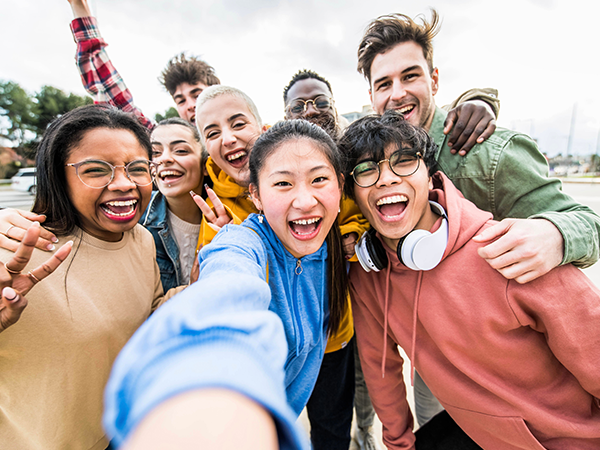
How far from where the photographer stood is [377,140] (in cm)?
139

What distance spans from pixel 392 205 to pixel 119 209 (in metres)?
1.52

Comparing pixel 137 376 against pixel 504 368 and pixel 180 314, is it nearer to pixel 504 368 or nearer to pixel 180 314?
pixel 180 314

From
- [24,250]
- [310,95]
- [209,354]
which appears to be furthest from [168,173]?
[209,354]

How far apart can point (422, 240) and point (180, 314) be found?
1.03m

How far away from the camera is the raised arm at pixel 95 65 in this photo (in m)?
3.05

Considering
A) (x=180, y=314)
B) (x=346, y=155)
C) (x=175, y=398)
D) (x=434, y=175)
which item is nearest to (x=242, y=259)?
(x=180, y=314)

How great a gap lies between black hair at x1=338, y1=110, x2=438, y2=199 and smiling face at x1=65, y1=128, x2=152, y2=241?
1229 millimetres

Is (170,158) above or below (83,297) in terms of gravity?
above

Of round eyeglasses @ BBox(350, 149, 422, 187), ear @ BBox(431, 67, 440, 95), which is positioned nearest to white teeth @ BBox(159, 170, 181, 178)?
round eyeglasses @ BBox(350, 149, 422, 187)

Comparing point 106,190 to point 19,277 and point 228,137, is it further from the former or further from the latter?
point 228,137

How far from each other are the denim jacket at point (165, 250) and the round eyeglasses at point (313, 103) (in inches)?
64.8

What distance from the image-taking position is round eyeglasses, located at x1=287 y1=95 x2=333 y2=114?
8.40ft

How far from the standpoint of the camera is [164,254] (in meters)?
1.99

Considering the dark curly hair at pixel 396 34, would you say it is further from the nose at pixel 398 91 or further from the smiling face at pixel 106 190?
the smiling face at pixel 106 190
